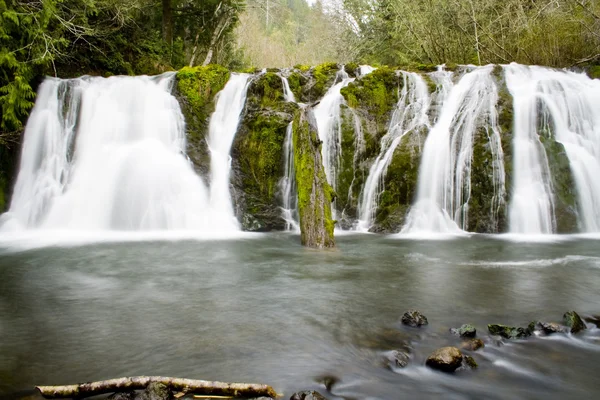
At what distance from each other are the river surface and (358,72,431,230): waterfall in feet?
9.64

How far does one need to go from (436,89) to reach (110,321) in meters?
11.1

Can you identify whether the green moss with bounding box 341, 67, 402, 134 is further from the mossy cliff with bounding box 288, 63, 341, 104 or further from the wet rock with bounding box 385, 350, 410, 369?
the wet rock with bounding box 385, 350, 410, 369

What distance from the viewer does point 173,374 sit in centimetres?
322

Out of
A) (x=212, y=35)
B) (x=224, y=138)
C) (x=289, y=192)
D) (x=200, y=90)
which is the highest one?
(x=212, y=35)

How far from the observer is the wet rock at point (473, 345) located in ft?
12.0

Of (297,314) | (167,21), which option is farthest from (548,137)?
(167,21)

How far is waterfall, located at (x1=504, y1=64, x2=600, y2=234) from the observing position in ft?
34.2

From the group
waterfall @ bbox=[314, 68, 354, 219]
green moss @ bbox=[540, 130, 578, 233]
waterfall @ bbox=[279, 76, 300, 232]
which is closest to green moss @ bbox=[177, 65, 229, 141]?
waterfall @ bbox=[279, 76, 300, 232]

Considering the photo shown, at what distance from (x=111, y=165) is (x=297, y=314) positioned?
8582 mm

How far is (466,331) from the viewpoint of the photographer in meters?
3.94

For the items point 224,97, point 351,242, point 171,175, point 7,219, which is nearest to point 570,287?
point 351,242

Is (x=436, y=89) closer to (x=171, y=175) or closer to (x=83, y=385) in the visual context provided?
(x=171, y=175)

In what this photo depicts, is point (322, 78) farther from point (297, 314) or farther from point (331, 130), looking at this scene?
point (297, 314)

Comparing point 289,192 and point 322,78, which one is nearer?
point 289,192
